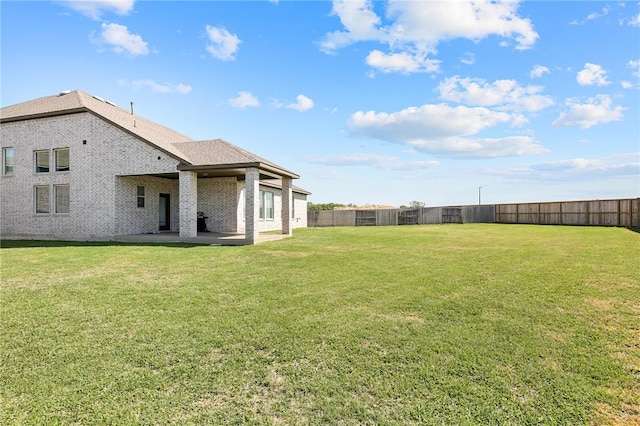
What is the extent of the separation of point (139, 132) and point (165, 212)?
16.0 feet

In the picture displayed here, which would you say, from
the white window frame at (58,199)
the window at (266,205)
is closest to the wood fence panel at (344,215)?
the window at (266,205)

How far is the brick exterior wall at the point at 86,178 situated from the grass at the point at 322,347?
25.6 ft

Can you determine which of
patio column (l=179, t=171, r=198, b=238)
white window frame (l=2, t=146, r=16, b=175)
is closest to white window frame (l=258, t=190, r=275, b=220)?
patio column (l=179, t=171, r=198, b=238)

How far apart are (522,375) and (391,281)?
369 cm

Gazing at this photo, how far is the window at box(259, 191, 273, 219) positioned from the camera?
811 inches

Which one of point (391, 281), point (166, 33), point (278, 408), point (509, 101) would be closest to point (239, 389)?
point (278, 408)

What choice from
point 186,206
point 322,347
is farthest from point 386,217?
point 322,347

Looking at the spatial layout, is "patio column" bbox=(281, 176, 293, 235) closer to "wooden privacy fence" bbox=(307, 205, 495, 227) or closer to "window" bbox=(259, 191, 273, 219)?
"window" bbox=(259, 191, 273, 219)

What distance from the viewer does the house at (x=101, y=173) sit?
1459cm

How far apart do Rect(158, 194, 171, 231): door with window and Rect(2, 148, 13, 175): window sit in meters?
6.96

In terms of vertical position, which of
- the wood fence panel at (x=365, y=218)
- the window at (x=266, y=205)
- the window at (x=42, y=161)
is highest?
the window at (x=42, y=161)

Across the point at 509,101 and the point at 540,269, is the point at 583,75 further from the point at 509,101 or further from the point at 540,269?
the point at 540,269

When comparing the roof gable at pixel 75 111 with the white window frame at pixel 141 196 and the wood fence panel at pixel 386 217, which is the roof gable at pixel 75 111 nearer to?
the white window frame at pixel 141 196

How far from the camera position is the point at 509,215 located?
98.9ft
